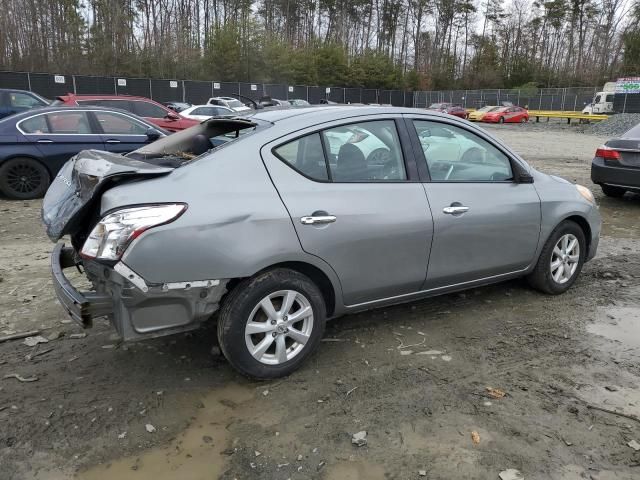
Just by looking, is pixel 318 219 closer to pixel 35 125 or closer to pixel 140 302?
pixel 140 302

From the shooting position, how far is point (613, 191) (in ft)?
31.6

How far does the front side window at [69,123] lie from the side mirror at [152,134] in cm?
92

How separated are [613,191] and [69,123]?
30.4ft

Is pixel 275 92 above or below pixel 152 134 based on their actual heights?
above

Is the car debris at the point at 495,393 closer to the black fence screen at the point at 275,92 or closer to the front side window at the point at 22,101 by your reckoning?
the front side window at the point at 22,101

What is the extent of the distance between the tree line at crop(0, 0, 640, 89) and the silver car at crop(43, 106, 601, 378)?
133 ft

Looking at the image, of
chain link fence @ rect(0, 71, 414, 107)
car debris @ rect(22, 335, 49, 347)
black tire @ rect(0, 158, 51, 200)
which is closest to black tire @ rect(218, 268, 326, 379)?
car debris @ rect(22, 335, 49, 347)

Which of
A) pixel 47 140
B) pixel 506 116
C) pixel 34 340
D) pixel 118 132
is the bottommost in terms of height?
pixel 34 340

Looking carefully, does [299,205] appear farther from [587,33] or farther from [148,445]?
[587,33]

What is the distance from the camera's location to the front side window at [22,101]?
14719 mm

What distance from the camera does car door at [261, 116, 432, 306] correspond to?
3305 mm

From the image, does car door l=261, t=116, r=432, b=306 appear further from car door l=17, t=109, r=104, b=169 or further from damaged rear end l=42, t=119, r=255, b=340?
car door l=17, t=109, r=104, b=169

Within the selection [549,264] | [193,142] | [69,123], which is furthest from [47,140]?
[549,264]

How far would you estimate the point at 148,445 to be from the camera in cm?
280
